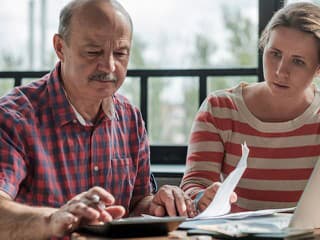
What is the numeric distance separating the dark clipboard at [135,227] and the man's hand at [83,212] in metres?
0.02

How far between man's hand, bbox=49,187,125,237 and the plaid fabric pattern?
0.34 metres

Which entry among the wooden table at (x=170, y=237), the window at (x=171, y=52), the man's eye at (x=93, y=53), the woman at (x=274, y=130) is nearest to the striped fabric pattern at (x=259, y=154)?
the woman at (x=274, y=130)

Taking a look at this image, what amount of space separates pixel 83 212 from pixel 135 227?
0.11 meters

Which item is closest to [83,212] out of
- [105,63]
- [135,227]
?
[135,227]

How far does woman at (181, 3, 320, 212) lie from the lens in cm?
224

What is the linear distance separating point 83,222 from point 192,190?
0.68m

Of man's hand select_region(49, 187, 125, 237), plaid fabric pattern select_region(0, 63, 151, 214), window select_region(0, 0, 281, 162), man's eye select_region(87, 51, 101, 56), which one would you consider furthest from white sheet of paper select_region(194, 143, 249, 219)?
window select_region(0, 0, 281, 162)

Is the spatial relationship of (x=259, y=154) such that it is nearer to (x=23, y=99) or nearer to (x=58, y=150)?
(x=58, y=150)

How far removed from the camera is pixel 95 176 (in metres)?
2.05

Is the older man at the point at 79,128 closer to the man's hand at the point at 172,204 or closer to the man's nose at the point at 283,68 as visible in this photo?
the man's hand at the point at 172,204

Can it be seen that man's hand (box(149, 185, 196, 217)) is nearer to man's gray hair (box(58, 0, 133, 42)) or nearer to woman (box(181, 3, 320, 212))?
woman (box(181, 3, 320, 212))

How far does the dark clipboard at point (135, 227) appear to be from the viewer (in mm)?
1427

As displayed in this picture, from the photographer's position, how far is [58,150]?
1979mm

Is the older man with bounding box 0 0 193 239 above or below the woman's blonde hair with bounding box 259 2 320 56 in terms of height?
below
